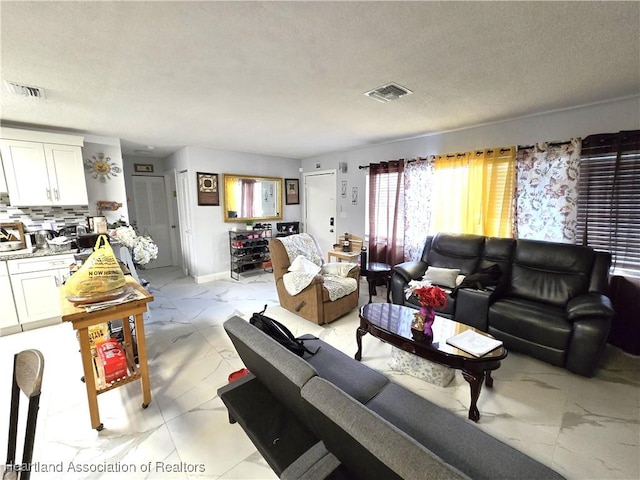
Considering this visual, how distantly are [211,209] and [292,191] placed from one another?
1.79 metres

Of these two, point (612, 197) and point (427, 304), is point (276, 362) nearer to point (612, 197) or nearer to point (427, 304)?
point (427, 304)

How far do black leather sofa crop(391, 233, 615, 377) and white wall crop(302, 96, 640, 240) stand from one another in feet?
3.79

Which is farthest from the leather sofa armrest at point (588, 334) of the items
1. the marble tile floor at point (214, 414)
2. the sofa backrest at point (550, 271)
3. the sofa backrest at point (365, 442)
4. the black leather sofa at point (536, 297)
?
the sofa backrest at point (365, 442)

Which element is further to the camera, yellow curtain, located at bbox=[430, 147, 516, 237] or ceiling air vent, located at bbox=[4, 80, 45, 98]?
yellow curtain, located at bbox=[430, 147, 516, 237]

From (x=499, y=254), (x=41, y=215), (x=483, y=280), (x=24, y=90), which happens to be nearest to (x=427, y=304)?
(x=483, y=280)

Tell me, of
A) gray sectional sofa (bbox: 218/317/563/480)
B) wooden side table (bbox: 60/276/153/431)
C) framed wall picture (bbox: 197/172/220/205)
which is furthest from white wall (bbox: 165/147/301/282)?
gray sectional sofa (bbox: 218/317/563/480)

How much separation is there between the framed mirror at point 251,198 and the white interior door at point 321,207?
640 mm

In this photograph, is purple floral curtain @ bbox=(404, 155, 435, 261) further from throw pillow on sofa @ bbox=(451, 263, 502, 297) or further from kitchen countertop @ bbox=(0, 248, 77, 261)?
kitchen countertop @ bbox=(0, 248, 77, 261)

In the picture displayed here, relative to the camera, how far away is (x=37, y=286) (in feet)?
9.93

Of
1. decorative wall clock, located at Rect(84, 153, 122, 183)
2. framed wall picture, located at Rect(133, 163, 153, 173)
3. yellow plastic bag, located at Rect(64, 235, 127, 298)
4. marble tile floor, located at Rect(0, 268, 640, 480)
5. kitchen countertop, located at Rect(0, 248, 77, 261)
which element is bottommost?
marble tile floor, located at Rect(0, 268, 640, 480)

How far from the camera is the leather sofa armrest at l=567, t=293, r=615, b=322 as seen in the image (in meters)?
2.08

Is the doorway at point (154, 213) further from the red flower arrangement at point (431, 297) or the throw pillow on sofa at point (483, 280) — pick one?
the throw pillow on sofa at point (483, 280)

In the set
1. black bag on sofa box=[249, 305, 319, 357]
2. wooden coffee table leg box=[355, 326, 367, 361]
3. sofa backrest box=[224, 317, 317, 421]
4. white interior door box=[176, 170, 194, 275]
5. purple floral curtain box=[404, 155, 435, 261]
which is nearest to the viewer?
sofa backrest box=[224, 317, 317, 421]

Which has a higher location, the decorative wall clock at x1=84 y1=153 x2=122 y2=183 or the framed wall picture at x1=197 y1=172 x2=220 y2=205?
the decorative wall clock at x1=84 y1=153 x2=122 y2=183
